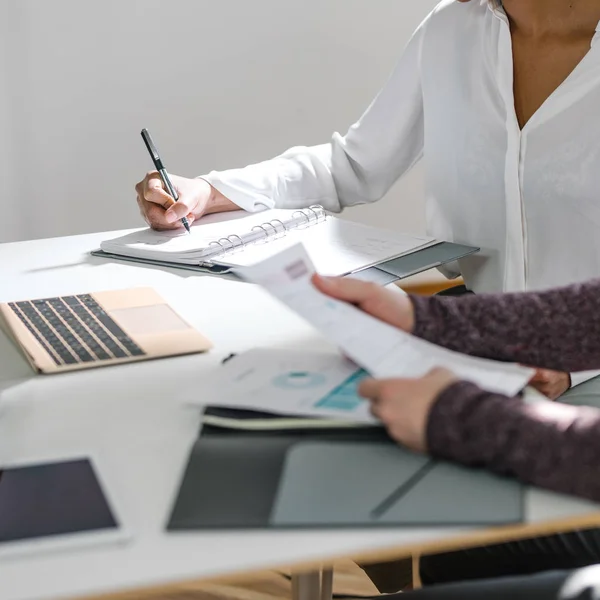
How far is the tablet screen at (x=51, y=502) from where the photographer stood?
0.70m

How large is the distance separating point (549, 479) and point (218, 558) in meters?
0.25

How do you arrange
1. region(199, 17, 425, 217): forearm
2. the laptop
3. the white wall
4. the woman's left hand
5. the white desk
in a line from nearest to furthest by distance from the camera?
the white desk, the woman's left hand, the laptop, region(199, 17, 425, 217): forearm, the white wall

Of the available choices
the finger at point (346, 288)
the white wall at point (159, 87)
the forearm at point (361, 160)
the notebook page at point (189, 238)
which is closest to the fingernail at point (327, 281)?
the finger at point (346, 288)

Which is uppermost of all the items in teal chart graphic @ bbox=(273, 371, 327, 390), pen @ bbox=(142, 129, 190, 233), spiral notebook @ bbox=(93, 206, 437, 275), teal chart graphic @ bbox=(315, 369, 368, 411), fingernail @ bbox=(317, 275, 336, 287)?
pen @ bbox=(142, 129, 190, 233)

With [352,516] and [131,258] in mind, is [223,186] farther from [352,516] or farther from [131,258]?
[352,516]

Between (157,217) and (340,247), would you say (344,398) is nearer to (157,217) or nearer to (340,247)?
(340,247)

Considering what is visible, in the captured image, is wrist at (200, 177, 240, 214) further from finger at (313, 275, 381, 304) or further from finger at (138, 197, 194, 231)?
finger at (313, 275, 381, 304)

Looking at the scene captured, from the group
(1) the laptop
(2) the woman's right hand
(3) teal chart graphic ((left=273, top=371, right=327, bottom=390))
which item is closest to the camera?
(3) teal chart graphic ((left=273, top=371, right=327, bottom=390))

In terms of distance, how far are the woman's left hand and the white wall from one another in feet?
6.33

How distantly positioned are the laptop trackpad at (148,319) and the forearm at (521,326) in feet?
0.98

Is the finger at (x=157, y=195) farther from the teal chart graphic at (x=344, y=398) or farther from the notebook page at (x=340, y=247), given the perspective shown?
the teal chart graphic at (x=344, y=398)

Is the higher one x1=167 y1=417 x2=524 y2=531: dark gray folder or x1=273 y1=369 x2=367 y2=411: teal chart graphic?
x1=273 y1=369 x2=367 y2=411: teal chart graphic

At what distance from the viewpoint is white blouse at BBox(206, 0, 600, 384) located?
4.58ft

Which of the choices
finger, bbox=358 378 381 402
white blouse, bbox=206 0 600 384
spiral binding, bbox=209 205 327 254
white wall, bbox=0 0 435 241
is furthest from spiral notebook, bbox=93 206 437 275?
white wall, bbox=0 0 435 241
